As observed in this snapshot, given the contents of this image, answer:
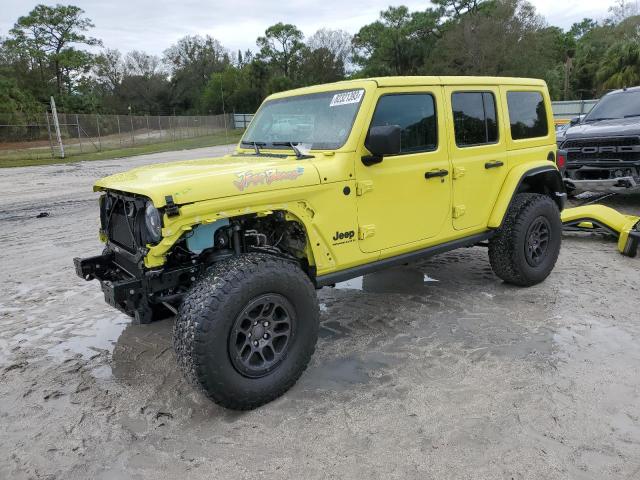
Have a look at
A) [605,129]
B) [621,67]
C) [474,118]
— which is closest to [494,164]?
[474,118]

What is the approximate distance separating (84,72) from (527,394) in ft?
230

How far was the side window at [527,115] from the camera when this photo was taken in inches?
198

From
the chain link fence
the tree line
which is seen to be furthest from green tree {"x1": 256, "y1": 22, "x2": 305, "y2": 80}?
the chain link fence

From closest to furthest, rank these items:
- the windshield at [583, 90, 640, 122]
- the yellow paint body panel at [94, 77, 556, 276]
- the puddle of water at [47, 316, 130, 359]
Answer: the yellow paint body panel at [94, 77, 556, 276] < the puddle of water at [47, 316, 130, 359] < the windshield at [583, 90, 640, 122]

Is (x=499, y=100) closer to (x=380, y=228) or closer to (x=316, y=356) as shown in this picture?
(x=380, y=228)

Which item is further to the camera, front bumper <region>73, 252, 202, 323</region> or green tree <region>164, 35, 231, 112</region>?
green tree <region>164, 35, 231, 112</region>

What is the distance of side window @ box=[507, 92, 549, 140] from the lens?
502cm

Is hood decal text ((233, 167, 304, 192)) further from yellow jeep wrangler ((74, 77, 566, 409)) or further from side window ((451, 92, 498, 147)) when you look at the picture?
side window ((451, 92, 498, 147))

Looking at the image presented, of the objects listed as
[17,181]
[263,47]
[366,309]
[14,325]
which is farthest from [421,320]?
[263,47]

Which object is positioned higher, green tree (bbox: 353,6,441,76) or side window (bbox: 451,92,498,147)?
green tree (bbox: 353,6,441,76)

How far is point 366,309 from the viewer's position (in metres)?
4.83

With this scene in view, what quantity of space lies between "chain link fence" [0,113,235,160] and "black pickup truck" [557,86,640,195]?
24.2 metres

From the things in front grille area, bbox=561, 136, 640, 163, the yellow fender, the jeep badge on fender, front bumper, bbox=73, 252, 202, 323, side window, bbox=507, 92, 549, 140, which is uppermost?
side window, bbox=507, 92, 549, 140

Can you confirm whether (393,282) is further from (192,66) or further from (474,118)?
(192,66)
